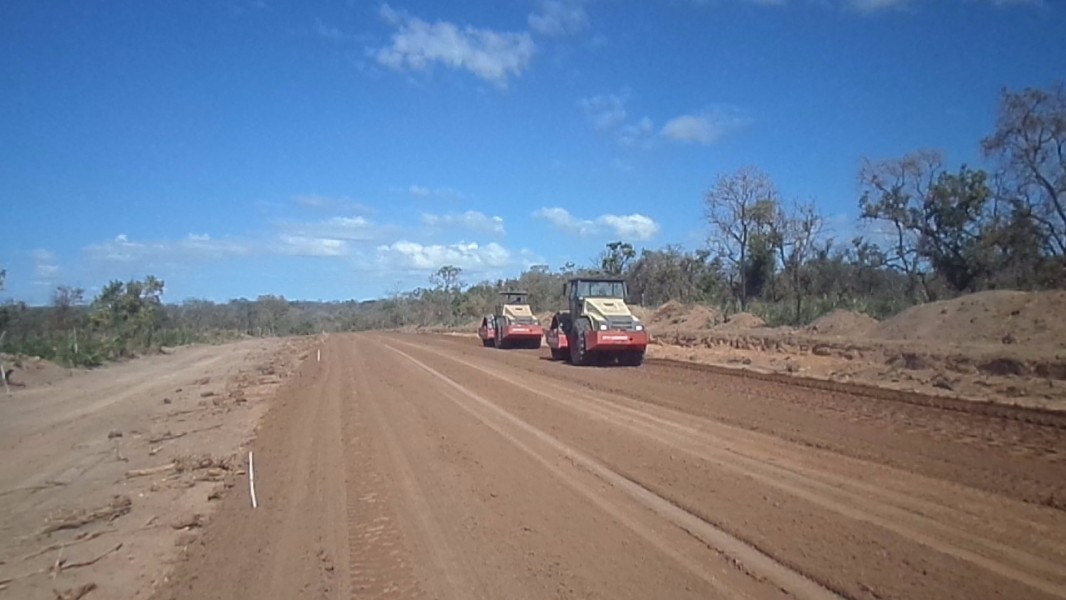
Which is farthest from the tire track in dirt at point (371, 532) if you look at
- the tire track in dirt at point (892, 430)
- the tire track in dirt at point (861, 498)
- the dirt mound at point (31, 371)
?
the dirt mound at point (31, 371)

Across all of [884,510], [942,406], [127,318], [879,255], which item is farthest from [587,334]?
[127,318]

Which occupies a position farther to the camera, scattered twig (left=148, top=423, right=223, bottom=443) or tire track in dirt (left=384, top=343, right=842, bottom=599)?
scattered twig (left=148, top=423, right=223, bottom=443)

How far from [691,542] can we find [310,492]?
448cm

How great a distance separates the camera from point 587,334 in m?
22.4

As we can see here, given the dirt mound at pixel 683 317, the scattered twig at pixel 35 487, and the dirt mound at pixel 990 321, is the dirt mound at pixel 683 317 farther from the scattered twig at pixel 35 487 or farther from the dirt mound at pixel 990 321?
the scattered twig at pixel 35 487

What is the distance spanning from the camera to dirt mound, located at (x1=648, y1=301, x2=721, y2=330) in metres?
40.4

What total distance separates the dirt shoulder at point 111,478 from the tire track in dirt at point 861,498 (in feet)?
19.8

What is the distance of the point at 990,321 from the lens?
23.2m

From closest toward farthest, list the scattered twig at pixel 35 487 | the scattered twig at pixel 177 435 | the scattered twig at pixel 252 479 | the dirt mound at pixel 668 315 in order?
the scattered twig at pixel 252 479 → the scattered twig at pixel 35 487 → the scattered twig at pixel 177 435 → the dirt mound at pixel 668 315

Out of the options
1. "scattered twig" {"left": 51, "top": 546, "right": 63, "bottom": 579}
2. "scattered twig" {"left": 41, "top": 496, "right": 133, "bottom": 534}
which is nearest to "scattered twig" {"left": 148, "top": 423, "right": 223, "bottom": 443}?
"scattered twig" {"left": 41, "top": 496, "right": 133, "bottom": 534}

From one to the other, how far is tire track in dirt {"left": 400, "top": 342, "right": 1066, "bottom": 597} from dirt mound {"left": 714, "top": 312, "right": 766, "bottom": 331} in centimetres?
2521

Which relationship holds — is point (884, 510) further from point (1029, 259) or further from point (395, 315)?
point (395, 315)

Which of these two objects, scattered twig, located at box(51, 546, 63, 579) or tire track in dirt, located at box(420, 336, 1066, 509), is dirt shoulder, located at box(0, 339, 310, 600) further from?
tire track in dirt, located at box(420, 336, 1066, 509)

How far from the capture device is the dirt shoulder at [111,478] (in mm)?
6578
